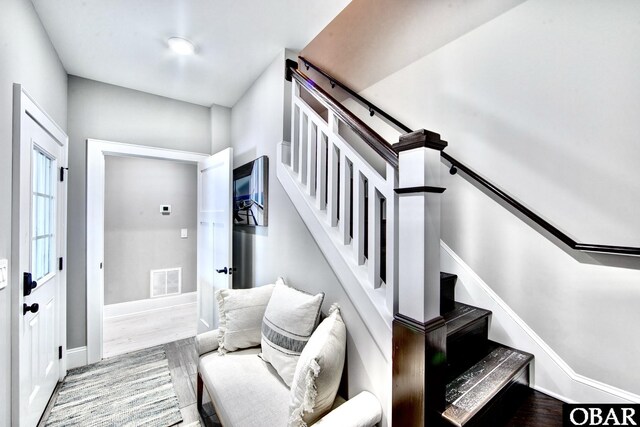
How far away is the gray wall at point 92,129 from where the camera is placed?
2.52 meters

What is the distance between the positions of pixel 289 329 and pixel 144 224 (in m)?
3.43

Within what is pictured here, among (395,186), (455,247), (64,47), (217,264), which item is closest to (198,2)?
(64,47)

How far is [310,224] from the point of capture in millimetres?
1717

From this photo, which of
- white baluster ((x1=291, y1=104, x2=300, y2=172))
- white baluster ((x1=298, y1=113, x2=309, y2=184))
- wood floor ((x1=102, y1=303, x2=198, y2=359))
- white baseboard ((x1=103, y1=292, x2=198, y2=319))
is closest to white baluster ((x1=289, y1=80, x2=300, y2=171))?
white baluster ((x1=291, y1=104, x2=300, y2=172))

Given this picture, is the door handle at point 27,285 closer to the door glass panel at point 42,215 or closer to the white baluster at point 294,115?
the door glass panel at point 42,215

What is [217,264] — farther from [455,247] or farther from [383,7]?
[383,7]

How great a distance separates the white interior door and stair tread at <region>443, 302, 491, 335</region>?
181cm

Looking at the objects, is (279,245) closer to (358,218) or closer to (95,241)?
(358,218)

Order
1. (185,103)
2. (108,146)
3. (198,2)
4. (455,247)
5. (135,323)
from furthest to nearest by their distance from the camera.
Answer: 1. (135,323)
2. (185,103)
3. (108,146)
4. (455,247)
5. (198,2)

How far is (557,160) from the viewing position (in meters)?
1.42

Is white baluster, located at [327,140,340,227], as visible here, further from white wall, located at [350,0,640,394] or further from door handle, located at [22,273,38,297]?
door handle, located at [22,273,38,297]

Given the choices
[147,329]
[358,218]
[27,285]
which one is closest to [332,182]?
[358,218]

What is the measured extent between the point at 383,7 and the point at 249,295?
238 centimetres

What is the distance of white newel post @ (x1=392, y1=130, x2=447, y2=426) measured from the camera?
1.02 meters
